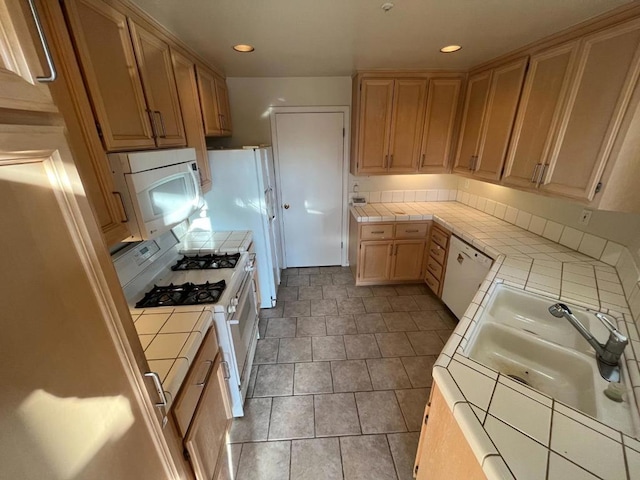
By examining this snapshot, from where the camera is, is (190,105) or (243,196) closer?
(190,105)

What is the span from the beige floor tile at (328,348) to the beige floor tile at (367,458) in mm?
644

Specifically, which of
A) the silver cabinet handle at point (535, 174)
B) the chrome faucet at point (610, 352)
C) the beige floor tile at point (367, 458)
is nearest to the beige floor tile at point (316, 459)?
the beige floor tile at point (367, 458)

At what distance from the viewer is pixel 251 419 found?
1.73 meters

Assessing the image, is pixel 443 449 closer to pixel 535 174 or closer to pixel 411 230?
pixel 535 174

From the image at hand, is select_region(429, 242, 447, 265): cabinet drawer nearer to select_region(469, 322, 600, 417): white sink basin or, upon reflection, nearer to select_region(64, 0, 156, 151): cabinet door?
select_region(469, 322, 600, 417): white sink basin

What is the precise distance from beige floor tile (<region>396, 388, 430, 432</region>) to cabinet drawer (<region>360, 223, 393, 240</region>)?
4.97 feet

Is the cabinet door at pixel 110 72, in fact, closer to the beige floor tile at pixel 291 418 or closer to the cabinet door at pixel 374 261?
the beige floor tile at pixel 291 418

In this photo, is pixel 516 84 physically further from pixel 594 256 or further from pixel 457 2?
pixel 594 256

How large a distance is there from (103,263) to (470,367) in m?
1.16

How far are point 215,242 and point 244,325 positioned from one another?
80 centimetres

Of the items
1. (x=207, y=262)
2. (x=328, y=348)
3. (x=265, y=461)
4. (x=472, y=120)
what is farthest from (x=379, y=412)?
(x=472, y=120)

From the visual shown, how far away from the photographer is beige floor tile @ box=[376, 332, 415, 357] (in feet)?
7.29

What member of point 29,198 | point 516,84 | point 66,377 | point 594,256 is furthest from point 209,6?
point 594,256

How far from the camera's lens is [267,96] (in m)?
2.90
